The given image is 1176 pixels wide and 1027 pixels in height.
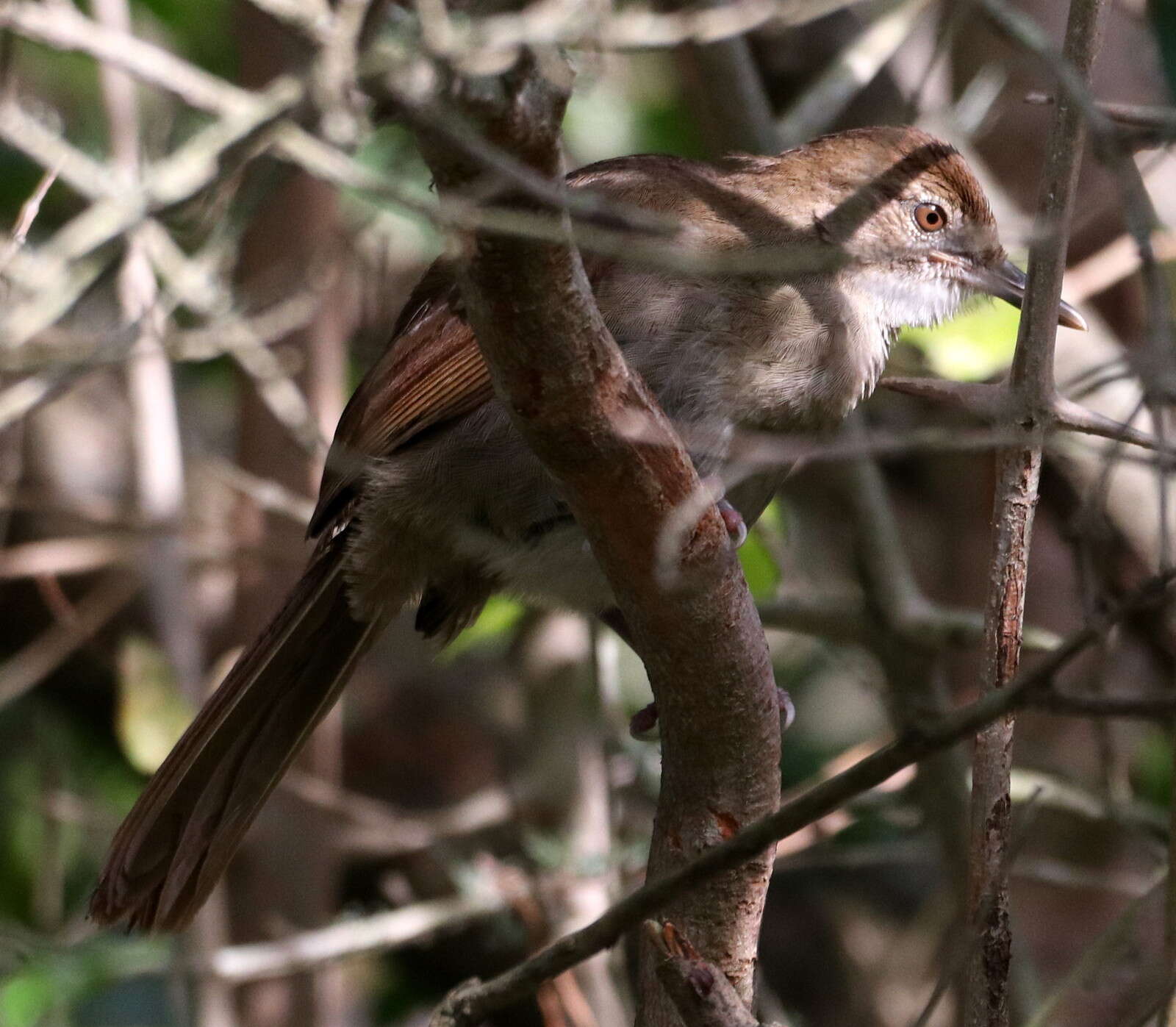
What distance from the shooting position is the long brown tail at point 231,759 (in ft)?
10.0

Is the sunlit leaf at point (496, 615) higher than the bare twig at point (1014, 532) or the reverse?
higher

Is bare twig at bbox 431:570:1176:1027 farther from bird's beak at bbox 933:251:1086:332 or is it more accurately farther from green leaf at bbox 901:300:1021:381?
bird's beak at bbox 933:251:1086:332

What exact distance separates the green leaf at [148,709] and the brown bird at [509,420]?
1086 millimetres

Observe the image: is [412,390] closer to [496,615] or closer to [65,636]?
[496,615]

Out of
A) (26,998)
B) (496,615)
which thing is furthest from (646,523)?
(26,998)

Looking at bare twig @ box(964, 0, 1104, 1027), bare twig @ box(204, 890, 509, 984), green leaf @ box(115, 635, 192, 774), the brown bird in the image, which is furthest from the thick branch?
green leaf @ box(115, 635, 192, 774)

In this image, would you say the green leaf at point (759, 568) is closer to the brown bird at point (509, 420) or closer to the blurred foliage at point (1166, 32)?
the brown bird at point (509, 420)

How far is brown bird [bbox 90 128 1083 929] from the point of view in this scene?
2.92 m

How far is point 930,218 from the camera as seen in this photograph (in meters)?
3.50

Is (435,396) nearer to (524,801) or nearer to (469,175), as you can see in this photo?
(469,175)

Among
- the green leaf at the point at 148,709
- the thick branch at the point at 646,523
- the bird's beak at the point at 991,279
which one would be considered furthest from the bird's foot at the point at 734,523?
the green leaf at the point at 148,709

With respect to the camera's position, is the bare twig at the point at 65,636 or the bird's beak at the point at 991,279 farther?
the bare twig at the point at 65,636

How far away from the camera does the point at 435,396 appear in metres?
3.02

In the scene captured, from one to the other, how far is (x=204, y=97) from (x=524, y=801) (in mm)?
2505
